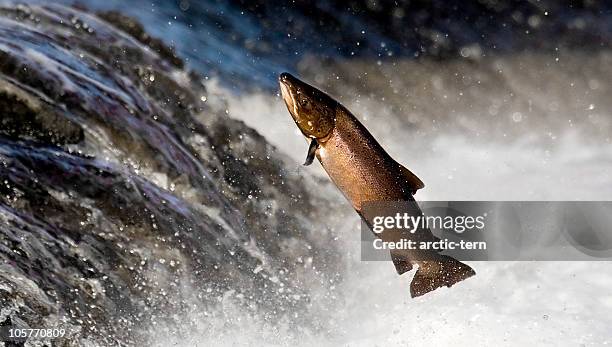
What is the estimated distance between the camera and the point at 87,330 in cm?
556

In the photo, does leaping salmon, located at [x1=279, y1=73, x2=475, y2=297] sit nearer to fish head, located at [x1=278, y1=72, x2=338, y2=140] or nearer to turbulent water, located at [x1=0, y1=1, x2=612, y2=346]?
fish head, located at [x1=278, y1=72, x2=338, y2=140]

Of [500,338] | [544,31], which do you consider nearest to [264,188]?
[500,338]

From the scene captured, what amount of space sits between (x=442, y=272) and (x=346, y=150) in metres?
0.75

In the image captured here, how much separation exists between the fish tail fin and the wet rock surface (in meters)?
2.42

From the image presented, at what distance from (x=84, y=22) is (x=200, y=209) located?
1.65 meters

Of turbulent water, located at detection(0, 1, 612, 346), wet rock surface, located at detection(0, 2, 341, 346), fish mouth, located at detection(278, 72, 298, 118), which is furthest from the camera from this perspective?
turbulent water, located at detection(0, 1, 612, 346)

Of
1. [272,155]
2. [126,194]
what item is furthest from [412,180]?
[126,194]

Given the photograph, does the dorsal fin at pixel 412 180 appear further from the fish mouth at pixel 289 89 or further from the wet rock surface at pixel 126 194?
the wet rock surface at pixel 126 194

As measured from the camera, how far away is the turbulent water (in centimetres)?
401

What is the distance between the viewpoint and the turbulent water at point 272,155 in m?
4.01

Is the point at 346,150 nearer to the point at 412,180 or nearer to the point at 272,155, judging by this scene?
the point at 412,180

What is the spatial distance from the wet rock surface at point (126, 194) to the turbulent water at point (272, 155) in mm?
15

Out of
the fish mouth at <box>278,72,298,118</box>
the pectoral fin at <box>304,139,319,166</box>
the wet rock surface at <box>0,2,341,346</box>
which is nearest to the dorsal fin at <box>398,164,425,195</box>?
the pectoral fin at <box>304,139,319,166</box>

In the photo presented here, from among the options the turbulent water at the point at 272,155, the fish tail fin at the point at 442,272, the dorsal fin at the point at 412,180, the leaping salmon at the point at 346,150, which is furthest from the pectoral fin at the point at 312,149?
the turbulent water at the point at 272,155
